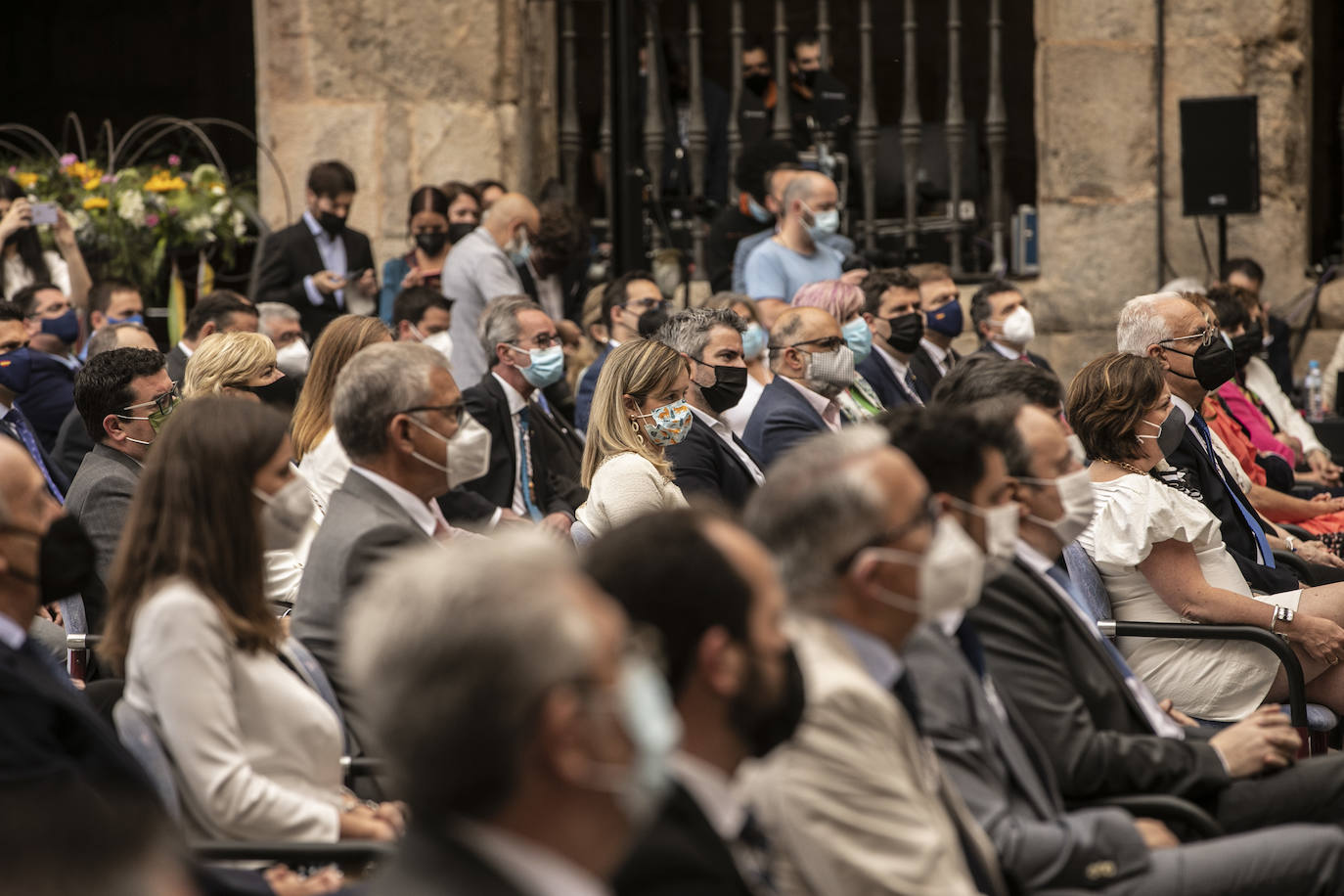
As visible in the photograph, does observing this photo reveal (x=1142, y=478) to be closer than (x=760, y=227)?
Yes

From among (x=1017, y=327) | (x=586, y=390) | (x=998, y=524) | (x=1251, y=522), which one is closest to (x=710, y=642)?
(x=998, y=524)

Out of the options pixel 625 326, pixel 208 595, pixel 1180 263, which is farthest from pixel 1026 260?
pixel 208 595

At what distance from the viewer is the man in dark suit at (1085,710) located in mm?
2980

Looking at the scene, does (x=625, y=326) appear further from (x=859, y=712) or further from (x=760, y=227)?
(x=859, y=712)

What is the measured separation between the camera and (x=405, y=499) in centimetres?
339

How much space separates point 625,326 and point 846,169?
110 inches

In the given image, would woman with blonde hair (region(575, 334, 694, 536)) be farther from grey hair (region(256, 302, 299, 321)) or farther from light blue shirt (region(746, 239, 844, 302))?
light blue shirt (region(746, 239, 844, 302))

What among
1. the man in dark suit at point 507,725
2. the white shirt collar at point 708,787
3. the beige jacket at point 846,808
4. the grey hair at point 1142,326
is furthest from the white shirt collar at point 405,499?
the grey hair at point 1142,326

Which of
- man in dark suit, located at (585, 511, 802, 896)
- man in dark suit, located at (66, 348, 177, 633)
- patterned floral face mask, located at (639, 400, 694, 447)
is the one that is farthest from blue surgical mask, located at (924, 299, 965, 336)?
man in dark suit, located at (585, 511, 802, 896)

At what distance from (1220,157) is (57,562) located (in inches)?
283

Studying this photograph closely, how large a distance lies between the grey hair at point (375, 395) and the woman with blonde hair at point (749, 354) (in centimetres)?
282

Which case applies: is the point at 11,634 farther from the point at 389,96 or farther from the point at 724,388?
the point at 389,96

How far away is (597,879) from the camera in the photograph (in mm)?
1608

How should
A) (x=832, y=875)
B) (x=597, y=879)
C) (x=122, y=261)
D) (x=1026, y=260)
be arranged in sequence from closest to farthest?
(x=597, y=879), (x=832, y=875), (x=122, y=261), (x=1026, y=260)
